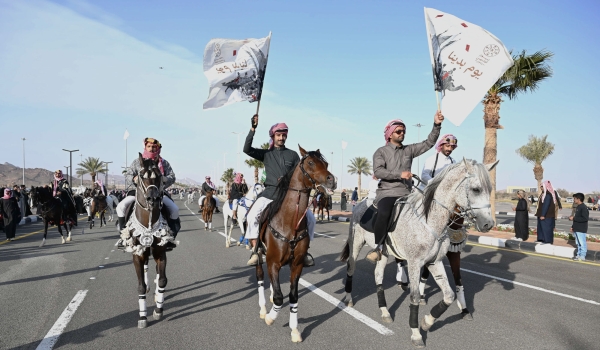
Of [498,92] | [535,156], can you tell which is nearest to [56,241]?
[498,92]

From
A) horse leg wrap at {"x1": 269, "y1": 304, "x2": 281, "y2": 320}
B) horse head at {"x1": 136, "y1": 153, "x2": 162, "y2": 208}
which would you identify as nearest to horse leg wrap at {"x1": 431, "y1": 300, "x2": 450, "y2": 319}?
horse leg wrap at {"x1": 269, "y1": 304, "x2": 281, "y2": 320}

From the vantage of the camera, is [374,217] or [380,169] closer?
[380,169]

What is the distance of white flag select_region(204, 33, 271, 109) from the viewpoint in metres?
7.67

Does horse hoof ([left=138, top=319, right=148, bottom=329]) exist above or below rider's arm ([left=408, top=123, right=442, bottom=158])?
below

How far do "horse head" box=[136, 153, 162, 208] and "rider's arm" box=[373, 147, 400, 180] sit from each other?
10.4ft

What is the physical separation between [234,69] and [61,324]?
5.06 metres

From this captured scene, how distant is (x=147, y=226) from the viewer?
6012 millimetres

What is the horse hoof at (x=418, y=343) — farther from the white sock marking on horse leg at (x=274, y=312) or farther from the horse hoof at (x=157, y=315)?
the horse hoof at (x=157, y=315)

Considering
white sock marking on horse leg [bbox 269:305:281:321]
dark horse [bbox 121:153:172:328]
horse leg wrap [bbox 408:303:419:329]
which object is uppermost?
dark horse [bbox 121:153:172:328]


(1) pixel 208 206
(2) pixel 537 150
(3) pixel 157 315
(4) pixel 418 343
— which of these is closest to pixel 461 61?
(4) pixel 418 343

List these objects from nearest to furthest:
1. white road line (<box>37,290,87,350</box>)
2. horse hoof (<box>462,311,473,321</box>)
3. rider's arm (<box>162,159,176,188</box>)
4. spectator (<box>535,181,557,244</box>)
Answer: white road line (<box>37,290,87,350</box>), horse hoof (<box>462,311,473,321</box>), rider's arm (<box>162,159,176,188</box>), spectator (<box>535,181,557,244</box>)

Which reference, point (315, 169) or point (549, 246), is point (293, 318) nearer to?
point (315, 169)

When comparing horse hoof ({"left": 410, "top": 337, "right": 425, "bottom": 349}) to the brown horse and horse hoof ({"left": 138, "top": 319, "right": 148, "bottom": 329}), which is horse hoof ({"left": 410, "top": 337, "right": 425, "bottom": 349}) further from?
the brown horse

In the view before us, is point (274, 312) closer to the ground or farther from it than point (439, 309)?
closer to the ground
